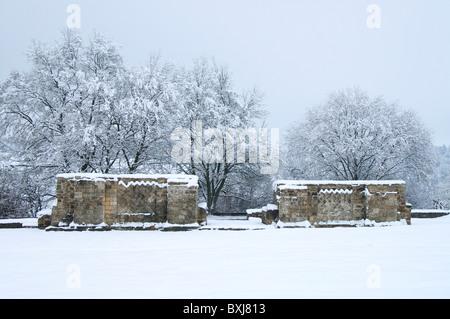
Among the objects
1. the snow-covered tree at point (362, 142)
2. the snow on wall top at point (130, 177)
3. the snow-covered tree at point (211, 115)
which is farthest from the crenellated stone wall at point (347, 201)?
the snow-covered tree at point (362, 142)

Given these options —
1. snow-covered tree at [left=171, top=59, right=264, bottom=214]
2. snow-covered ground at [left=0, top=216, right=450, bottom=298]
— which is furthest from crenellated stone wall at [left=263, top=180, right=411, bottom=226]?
snow-covered tree at [left=171, top=59, right=264, bottom=214]

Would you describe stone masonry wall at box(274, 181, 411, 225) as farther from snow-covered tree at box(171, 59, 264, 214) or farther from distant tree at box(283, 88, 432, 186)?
distant tree at box(283, 88, 432, 186)

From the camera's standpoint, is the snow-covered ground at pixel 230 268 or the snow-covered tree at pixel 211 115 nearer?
the snow-covered ground at pixel 230 268

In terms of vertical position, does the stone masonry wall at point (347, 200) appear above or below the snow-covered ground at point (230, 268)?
above

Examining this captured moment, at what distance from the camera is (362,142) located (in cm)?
2216

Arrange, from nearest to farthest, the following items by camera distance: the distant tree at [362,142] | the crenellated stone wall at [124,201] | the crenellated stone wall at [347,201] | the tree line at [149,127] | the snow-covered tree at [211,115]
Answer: the crenellated stone wall at [124,201]
the crenellated stone wall at [347,201]
the tree line at [149,127]
the snow-covered tree at [211,115]
the distant tree at [362,142]

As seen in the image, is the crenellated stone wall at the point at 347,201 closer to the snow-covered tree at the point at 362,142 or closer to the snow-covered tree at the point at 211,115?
the snow-covered tree at the point at 211,115

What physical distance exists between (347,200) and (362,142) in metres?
12.1

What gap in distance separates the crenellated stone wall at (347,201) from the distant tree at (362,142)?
35.6 feet

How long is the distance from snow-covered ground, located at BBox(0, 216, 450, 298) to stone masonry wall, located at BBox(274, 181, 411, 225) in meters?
3.45

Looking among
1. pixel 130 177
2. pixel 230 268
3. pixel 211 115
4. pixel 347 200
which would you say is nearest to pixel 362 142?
pixel 211 115

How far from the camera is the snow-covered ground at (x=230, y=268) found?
3.87 meters

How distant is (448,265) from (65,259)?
20.1 ft
